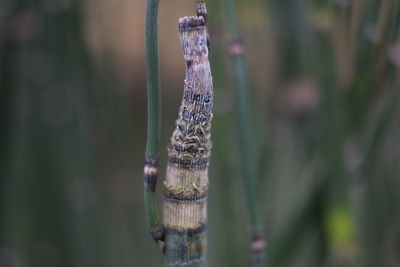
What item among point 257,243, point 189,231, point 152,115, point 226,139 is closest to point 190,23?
point 152,115

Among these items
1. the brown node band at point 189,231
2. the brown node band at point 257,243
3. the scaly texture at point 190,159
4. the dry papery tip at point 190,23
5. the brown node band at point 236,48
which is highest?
the dry papery tip at point 190,23

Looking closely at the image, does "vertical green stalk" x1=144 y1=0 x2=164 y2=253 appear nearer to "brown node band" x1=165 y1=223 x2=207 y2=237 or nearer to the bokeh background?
"brown node band" x1=165 y1=223 x2=207 y2=237

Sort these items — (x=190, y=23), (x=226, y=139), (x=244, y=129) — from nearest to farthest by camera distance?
1. (x=190, y=23)
2. (x=244, y=129)
3. (x=226, y=139)

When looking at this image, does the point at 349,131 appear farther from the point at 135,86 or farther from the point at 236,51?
the point at 135,86

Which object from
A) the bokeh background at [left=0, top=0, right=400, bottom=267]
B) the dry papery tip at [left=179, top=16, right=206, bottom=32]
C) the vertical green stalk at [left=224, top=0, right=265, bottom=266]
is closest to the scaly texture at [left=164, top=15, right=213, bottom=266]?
the dry papery tip at [left=179, top=16, right=206, bottom=32]

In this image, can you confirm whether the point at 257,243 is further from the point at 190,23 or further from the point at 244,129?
the point at 190,23

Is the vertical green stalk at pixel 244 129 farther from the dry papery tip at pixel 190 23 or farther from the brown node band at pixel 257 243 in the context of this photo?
the dry papery tip at pixel 190 23

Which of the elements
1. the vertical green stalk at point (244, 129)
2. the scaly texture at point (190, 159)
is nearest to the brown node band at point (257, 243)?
the vertical green stalk at point (244, 129)
